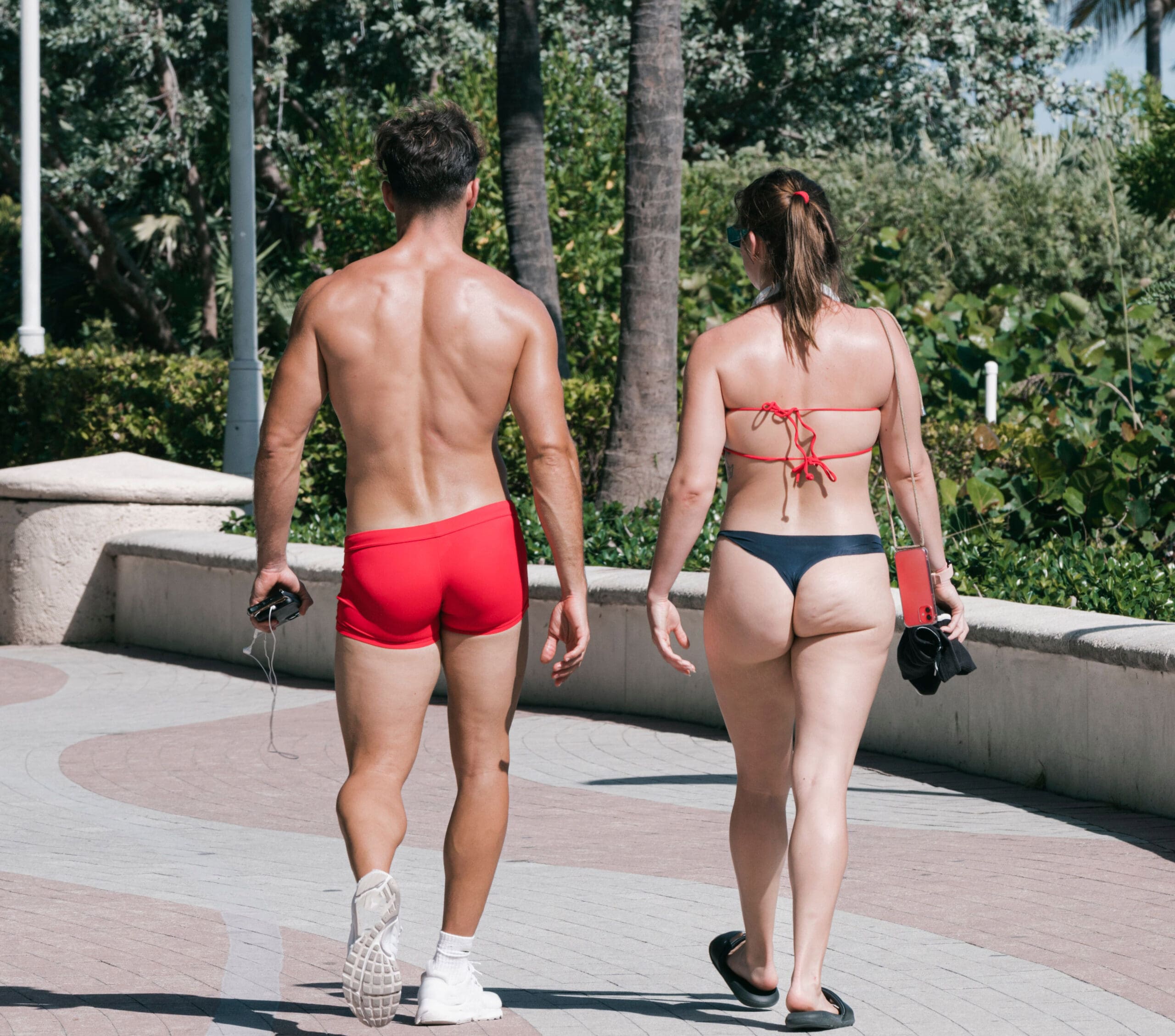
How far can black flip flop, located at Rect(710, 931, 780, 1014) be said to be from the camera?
3.72 m

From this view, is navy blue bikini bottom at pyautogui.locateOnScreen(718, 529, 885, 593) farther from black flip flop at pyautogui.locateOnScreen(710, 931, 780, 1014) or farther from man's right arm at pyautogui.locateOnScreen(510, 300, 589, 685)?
black flip flop at pyautogui.locateOnScreen(710, 931, 780, 1014)

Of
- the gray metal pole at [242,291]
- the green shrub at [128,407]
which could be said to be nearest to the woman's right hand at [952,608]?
the gray metal pole at [242,291]

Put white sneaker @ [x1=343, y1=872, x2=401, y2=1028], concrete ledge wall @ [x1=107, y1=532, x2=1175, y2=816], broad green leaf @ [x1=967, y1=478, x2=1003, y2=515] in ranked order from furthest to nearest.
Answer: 1. broad green leaf @ [x1=967, y1=478, x2=1003, y2=515]
2. concrete ledge wall @ [x1=107, y1=532, x2=1175, y2=816]
3. white sneaker @ [x1=343, y1=872, x2=401, y2=1028]

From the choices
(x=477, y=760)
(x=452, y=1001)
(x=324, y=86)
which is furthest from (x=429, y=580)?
(x=324, y=86)

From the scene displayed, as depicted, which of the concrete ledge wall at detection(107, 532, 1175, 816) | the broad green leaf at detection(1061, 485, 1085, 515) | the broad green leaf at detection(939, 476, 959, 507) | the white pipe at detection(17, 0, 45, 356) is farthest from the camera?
the white pipe at detection(17, 0, 45, 356)

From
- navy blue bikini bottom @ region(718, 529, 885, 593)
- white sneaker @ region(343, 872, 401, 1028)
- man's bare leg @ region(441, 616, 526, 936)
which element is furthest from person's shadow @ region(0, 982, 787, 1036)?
navy blue bikini bottom @ region(718, 529, 885, 593)

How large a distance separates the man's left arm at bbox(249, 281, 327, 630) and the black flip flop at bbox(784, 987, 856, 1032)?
142cm

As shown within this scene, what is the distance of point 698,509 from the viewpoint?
141 inches

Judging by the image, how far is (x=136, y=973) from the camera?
4043 mm

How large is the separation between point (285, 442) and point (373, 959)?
3.76ft

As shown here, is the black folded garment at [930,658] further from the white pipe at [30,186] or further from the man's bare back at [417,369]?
the white pipe at [30,186]

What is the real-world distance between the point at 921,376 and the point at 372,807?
9381 mm

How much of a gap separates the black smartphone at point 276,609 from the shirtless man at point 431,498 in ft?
0.07

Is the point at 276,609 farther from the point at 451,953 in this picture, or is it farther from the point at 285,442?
the point at 451,953
